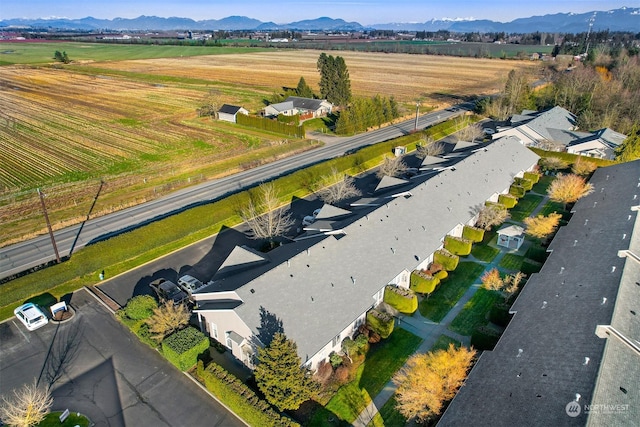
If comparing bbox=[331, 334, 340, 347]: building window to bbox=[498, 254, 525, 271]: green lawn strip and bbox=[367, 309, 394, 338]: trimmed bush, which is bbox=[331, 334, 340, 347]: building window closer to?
bbox=[367, 309, 394, 338]: trimmed bush

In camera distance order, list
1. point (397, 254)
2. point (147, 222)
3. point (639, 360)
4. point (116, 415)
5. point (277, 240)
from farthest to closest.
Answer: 1. point (147, 222)
2. point (277, 240)
3. point (397, 254)
4. point (116, 415)
5. point (639, 360)

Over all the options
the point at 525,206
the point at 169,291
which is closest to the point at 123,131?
the point at 169,291

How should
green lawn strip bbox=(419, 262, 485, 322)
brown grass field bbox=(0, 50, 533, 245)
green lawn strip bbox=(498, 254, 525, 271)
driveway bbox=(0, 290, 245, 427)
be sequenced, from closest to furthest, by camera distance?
driveway bbox=(0, 290, 245, 427), green lawn strip bbox=(419, 262, 485, 322), green lawn strip bbox=(498, 254, 525, 271), brown grass field bbox=(0, 50, 533, 245)

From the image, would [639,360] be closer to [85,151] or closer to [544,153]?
[544,153]

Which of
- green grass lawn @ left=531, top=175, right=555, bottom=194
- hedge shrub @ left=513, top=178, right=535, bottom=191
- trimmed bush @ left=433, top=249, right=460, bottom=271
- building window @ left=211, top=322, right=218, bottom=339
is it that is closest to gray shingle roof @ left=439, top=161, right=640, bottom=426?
trimmed bush @ left=433, top=249, right=460, bottom=271

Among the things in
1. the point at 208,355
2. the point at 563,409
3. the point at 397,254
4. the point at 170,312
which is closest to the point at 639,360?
the point at 563,409
